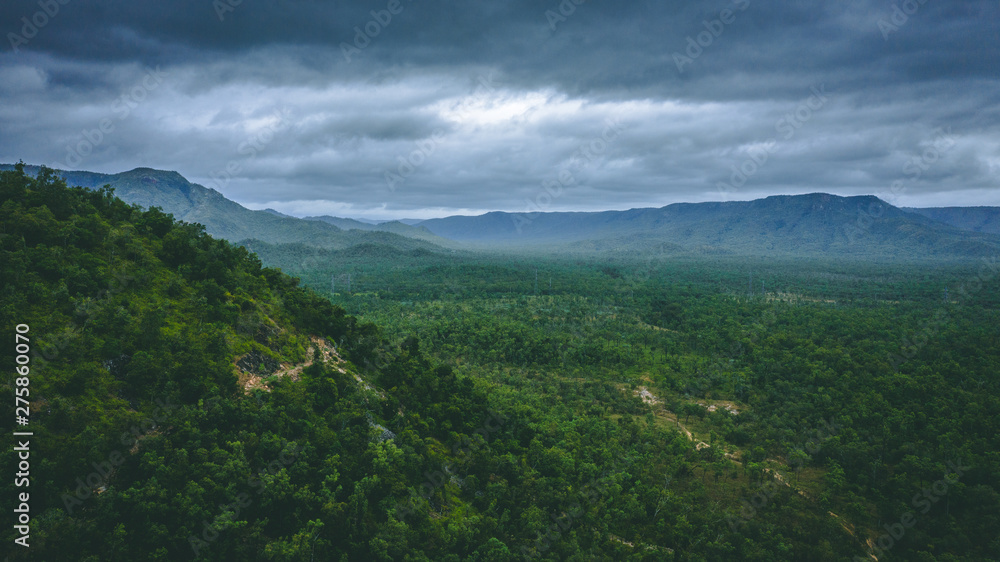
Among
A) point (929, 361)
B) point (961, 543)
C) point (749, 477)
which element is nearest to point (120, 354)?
point (749, 477)

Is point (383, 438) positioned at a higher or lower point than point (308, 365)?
lower

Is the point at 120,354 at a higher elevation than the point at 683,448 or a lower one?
higher

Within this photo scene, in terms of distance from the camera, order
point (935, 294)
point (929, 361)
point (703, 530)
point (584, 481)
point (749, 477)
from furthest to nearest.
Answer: point (935, 294), point (929, 361), point (749, 477), point (584, 481), point (703, 530)

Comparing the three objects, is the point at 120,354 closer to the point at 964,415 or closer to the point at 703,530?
the point at 703,530

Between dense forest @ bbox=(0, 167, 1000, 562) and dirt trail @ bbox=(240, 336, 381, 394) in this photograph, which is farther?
dirt trail @ bbox=(240, 336, 381, 394)

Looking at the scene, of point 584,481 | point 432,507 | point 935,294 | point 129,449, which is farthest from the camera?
point 935,294

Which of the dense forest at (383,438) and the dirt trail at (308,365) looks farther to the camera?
the dirt trail at (308,365)

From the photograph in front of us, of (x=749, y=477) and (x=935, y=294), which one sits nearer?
(x=749, y=477)

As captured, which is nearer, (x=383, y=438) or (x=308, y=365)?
(x=383, y=438)
